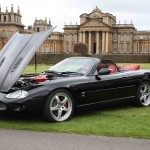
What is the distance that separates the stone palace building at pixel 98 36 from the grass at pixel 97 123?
364 feet

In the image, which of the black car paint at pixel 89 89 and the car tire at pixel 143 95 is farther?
the car tire at pixel 143 95

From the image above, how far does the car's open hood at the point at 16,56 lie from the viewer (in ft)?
26.2

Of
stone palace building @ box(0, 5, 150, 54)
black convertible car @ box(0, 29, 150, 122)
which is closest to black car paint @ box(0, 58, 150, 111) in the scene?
black convertible car @ box(0, 29, 150, 122)

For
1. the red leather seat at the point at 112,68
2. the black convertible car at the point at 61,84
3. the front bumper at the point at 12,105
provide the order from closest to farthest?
the front bumper at the point at 12,105 → the black convertible car at the point at 61,84 → the red leather seat at the point at 112,68

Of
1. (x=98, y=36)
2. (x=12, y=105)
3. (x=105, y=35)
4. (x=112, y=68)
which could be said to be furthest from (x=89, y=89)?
(x=98, y=36)

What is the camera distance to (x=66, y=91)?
8211mm

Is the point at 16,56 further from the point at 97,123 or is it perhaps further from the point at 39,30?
the point at 39,30

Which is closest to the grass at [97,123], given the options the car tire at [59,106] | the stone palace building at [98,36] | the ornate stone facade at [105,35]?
the car tire at [59,106]

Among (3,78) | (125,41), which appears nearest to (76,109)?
(3,78)

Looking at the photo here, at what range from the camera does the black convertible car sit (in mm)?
7797

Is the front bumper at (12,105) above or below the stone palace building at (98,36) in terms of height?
below

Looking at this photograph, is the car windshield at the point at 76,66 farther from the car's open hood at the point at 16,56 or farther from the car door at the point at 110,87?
the car's open hood at the point at 16,56

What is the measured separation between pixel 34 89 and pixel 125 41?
11672 cm

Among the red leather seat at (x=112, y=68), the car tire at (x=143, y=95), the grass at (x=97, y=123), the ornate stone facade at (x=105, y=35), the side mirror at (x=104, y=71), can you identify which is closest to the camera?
the grass at (x=97, y=123)
